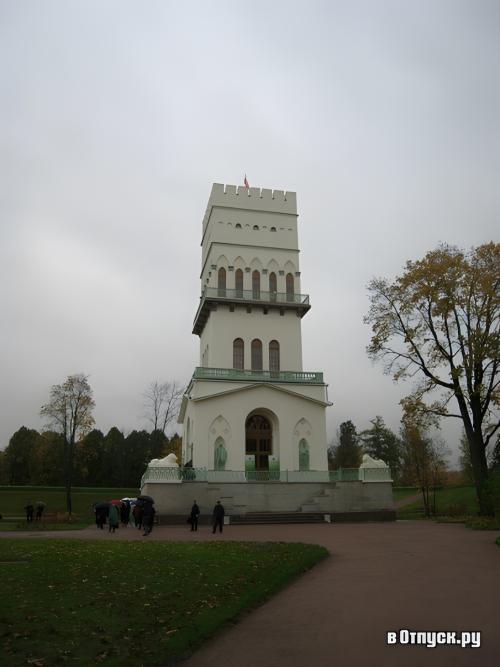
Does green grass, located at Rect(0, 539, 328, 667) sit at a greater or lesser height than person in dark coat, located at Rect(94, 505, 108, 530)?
greater

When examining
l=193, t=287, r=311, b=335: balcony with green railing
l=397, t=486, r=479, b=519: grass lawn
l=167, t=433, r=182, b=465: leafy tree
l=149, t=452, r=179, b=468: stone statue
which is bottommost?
l=397, t=486, r=479, b=519: grass lawn

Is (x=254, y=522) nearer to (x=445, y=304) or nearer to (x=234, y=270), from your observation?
(x=445, y=304)

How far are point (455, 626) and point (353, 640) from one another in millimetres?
1668

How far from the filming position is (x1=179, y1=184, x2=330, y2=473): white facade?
34.9 meters

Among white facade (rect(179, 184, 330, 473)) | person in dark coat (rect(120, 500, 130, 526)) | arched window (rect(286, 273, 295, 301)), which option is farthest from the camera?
arched window (rect(286, 273, 295, 301))

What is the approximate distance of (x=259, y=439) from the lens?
36000mm

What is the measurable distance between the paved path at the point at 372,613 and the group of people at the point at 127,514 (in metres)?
9.18

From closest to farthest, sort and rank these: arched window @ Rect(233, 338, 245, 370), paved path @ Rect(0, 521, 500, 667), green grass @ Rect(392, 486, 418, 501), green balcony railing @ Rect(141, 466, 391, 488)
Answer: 1. paved path @ Rect(0, 521, 500, 667)
2. green balcony railing @ Rect(141, 466, 391, 488)
3. arched window @ Rect(233, 338, 245, 370)
4. green grass @ Rect(392, 486, 418, 501)

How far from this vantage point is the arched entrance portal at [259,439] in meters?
35.6

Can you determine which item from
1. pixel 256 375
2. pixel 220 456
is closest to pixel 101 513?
pixel 220 456

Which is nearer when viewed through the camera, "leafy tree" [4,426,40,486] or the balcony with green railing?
the balcony with green railing

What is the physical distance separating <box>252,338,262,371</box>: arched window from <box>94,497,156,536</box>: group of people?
1287 centimetres

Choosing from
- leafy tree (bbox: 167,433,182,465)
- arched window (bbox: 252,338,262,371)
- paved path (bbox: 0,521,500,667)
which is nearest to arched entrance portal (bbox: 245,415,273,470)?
arched window (bbox: 252,338,262,371)

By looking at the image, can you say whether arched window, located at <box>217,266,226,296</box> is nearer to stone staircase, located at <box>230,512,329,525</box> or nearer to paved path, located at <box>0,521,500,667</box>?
stone staircase, located at <box>230,512,329,525</box>
